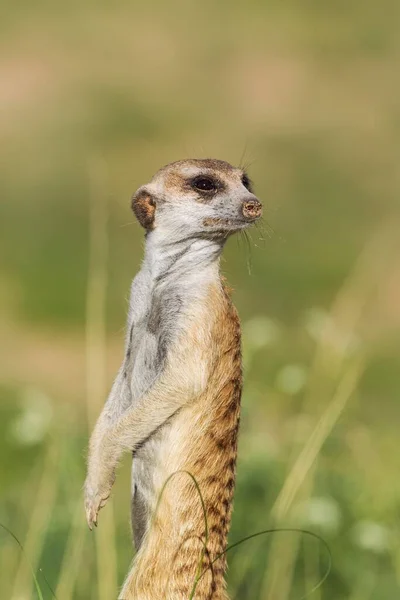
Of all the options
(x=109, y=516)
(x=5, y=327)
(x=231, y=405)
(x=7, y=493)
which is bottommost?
(x=5, y=327)

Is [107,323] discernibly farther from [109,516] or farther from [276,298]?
[109,516]

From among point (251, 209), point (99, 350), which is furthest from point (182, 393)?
point (99, 350)

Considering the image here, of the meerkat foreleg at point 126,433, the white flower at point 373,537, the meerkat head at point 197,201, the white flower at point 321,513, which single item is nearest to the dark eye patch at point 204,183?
the meerkat head at point 197,201

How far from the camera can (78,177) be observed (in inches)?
634

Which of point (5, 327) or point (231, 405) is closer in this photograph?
point (231, 405)

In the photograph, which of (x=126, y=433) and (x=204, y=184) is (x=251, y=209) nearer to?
(x=204, y=184)

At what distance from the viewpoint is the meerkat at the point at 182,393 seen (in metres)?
4.11

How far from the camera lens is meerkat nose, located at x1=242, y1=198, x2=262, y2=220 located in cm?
408

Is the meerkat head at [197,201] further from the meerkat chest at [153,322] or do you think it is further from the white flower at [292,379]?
the white flower at [292,379]

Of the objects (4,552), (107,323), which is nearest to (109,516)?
(4,552)

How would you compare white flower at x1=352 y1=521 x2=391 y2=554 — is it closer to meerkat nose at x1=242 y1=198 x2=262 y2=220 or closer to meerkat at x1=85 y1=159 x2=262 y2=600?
meerkat at x1=85 y1=159 x2=262 y2=600

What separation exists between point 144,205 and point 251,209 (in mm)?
433

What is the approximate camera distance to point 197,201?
421 centimetres

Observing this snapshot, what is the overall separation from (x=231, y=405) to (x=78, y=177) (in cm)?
1215
